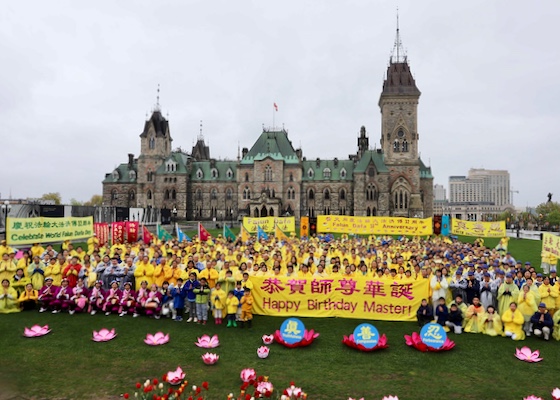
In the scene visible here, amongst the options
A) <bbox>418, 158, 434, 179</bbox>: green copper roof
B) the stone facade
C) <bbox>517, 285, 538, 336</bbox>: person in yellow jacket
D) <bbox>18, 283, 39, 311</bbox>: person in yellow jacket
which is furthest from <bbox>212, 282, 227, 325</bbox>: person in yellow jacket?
<bbox>418, 158, 434, 179</bbox>: green copper roof

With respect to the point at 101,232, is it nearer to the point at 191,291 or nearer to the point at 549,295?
the point at 191,291

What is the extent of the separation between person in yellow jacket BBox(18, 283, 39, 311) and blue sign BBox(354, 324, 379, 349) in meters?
10.2

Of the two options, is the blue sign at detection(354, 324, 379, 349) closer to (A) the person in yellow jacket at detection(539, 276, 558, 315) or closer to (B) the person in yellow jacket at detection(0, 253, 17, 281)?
(A) the person in yellow jacket at detection(539, 276, 558, 315)

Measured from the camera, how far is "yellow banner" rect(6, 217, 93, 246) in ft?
59.0

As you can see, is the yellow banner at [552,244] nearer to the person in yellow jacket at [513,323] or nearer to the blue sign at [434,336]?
Answer: the person in yellow jacket at [513,323]

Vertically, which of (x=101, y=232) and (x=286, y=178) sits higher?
(x=286, y=178)

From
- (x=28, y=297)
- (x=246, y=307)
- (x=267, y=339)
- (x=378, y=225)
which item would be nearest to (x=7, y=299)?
(x=28, y=297)

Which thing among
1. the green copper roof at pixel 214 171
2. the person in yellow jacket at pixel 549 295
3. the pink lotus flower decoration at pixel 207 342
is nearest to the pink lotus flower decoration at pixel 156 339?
the pink lotus flower decoration at pixel 207 342

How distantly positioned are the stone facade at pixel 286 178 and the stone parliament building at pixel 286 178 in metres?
0.16

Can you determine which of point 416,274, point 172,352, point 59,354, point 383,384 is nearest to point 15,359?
point 59,354

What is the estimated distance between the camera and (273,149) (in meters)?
67.1

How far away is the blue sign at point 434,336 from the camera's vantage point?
372 inches

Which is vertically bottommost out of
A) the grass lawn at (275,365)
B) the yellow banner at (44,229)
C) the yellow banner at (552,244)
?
the grass lawn at (275,365)

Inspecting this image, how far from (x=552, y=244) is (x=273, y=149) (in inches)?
2035
